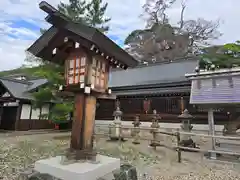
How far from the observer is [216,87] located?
6.48 metres

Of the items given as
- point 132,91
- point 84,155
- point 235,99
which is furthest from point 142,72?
point 84,155

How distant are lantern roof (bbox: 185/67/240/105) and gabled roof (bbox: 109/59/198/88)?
585 centimetres

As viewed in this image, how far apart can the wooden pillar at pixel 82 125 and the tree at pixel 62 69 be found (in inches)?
81.8

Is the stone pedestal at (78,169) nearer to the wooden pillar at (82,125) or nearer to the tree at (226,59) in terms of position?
the wooden pillar at (82,125)

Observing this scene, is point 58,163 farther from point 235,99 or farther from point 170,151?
point 235,99

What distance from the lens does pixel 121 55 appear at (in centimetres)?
429

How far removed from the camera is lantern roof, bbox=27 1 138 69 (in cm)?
343

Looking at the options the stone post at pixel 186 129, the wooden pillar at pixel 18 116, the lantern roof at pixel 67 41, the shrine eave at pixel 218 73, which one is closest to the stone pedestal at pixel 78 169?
the lantern roof at pixel 67 41

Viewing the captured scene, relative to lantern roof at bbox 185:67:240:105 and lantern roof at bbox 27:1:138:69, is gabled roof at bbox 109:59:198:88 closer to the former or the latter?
lantern roof at bbox 185:67:240:105

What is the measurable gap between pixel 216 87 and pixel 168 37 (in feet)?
57.7

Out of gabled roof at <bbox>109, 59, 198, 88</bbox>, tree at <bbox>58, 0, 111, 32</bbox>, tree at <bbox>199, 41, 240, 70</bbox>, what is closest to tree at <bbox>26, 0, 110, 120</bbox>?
tree at <bbox>58, 0, 111, 32</bbox>

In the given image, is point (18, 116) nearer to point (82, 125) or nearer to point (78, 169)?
point (82, 125)

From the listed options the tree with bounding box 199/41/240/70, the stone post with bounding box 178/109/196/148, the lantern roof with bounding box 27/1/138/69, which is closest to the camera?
the lantern roof with bounding box 27/1/138/69

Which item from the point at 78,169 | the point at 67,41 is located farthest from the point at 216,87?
the point at 78,169
